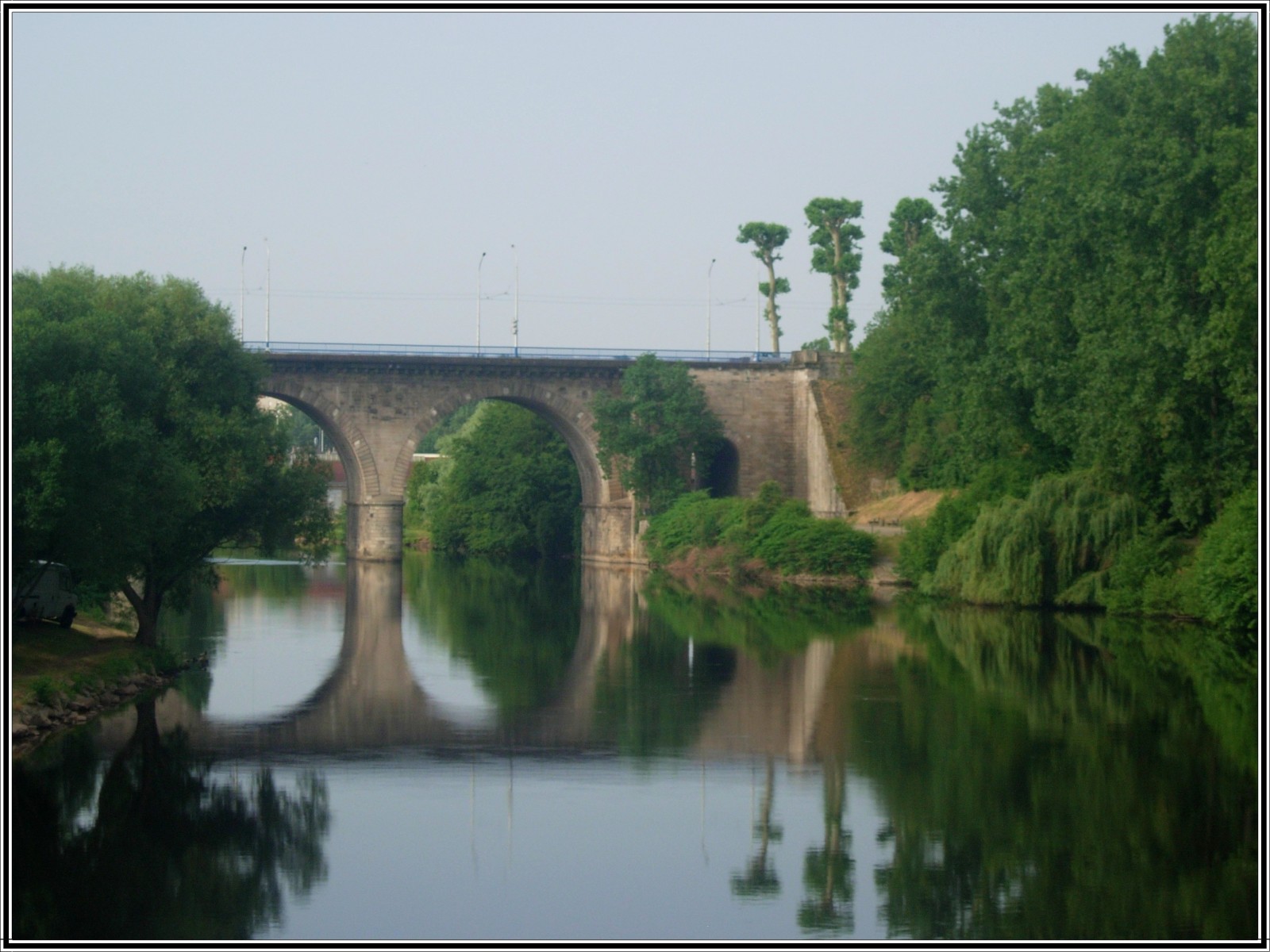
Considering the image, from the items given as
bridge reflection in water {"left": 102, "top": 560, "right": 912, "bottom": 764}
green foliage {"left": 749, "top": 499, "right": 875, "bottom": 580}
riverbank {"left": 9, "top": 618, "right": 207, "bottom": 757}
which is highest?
green foliage {"left": 749, "top": 499, "right": 875, "bottom": 580}

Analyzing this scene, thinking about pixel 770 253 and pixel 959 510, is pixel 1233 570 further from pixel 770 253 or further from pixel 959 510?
pixel 770 253

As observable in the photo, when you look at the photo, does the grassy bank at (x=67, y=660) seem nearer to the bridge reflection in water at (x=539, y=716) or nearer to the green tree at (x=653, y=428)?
the bridge reflection in water at (x=539, y=716)

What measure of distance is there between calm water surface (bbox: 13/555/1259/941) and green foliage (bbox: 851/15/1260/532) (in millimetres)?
4266

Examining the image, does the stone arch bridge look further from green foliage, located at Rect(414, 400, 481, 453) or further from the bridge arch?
green foliage, located at Rect(414, 400, 481, 453)

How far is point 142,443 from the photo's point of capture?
20.3 metres

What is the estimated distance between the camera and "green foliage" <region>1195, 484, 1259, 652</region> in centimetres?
2669

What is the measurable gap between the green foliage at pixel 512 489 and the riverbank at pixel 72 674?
3469 cm

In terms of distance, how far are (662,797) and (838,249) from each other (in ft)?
158

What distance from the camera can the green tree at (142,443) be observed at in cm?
1847

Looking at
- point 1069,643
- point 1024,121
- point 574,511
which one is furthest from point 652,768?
point 574,511

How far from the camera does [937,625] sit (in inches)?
1227

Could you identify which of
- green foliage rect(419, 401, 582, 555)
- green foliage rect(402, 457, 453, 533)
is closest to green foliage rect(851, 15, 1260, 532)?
green foliage rect(419, 401, 582, 555)

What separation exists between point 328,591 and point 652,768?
25956 millimetres

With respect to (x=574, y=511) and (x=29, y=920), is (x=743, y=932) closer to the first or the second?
(x=29, y=920)
